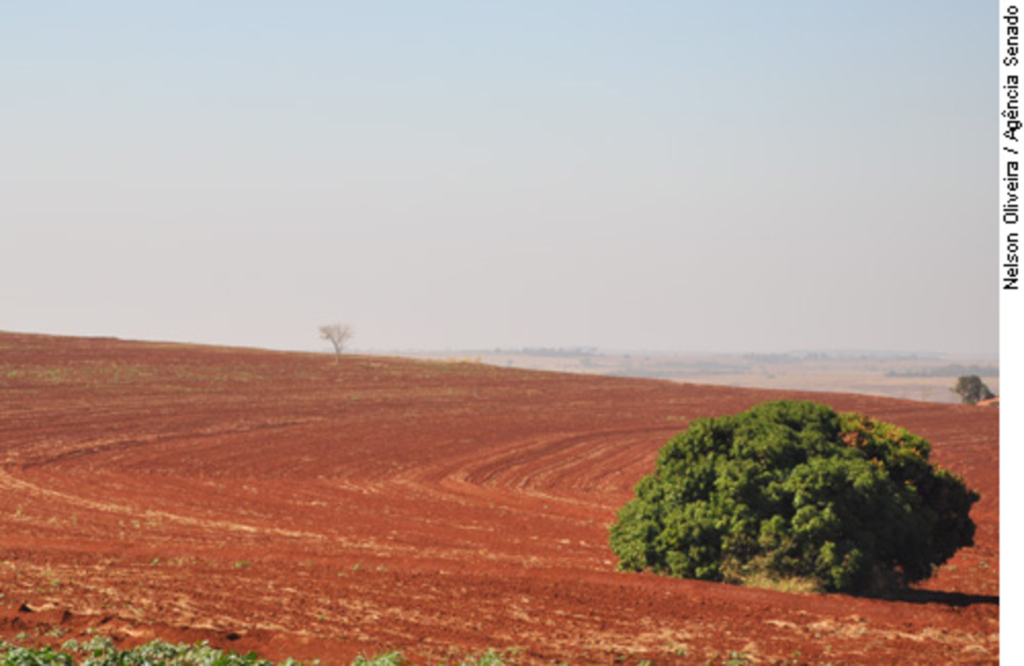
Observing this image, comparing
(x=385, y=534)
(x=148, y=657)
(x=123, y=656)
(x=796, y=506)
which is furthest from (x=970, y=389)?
(x=123, y=656)

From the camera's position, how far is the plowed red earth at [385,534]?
12.9 meters

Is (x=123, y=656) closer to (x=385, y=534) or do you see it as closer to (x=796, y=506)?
(x=796, y=506)

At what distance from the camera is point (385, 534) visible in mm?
22500

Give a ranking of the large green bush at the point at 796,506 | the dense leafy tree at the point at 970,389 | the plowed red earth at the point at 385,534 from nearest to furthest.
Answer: the plowed red earth at the point at 385,534
the large green bush at the point at 796,506
the dense leafy tree at the point at 970,389

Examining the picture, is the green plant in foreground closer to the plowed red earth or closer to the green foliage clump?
the green foliage clump

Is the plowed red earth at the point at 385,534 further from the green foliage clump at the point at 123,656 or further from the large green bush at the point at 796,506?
the green foliage clump at the point at 123,656

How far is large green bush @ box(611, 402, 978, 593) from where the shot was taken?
581 inches

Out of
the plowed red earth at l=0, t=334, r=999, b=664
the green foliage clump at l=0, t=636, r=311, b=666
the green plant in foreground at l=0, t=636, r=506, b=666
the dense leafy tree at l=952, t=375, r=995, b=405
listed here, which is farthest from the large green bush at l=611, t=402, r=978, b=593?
the dense leafy tree at l=952, t=375, r=995, b=405

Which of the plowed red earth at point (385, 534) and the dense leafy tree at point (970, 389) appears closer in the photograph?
the plowed red earth at point (385, 534)

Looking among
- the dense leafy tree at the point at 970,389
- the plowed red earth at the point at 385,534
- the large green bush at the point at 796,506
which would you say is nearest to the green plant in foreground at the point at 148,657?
the plowed red earth at the point at 385,534

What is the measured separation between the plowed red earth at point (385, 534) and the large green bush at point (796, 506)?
0.55 meters

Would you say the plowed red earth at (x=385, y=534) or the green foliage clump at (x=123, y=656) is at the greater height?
the green foliage clump at (x=123, y=656)

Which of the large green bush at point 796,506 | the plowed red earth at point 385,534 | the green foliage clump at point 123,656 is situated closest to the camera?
the green foliage clump at point 123,656
